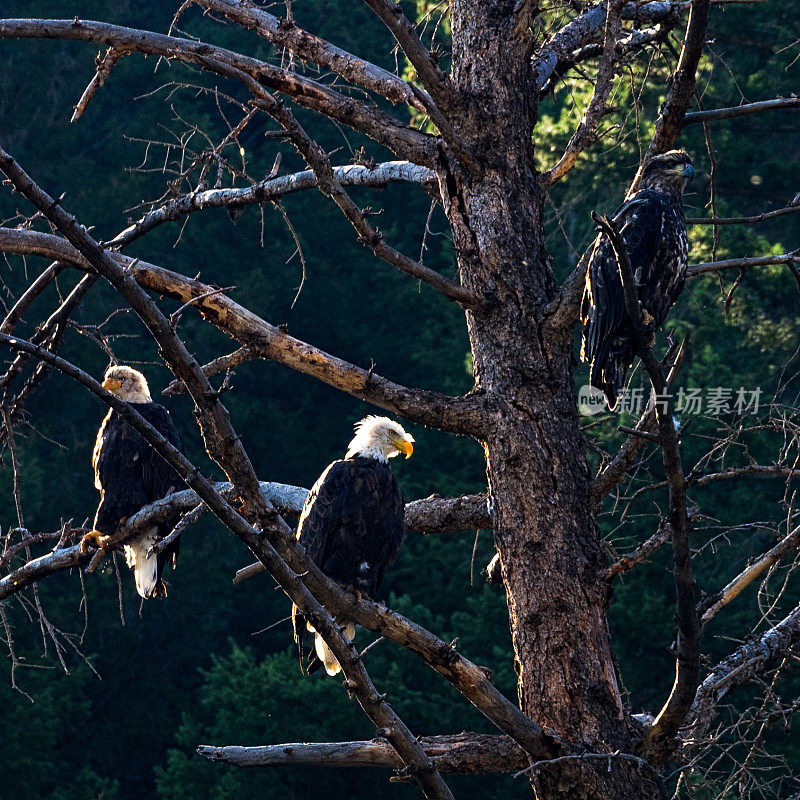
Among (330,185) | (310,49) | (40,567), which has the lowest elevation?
(40,567)

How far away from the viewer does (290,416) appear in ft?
61.4

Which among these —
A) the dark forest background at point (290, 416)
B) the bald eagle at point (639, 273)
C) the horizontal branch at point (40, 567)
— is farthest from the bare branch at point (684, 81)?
the dark forest background at point (290, 416)

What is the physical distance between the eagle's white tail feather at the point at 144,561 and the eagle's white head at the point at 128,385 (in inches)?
32.5

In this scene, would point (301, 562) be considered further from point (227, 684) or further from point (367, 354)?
point (367, 354)

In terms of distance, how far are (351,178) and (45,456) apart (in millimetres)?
13426

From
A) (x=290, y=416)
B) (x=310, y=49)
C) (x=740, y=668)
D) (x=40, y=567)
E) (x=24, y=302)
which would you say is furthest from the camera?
(x=290, y=416)

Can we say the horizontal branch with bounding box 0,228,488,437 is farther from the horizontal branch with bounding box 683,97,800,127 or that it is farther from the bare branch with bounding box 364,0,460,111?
the horizontal branch with bounding box 683,97,800,127

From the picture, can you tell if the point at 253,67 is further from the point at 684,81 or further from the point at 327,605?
the point at 327,605

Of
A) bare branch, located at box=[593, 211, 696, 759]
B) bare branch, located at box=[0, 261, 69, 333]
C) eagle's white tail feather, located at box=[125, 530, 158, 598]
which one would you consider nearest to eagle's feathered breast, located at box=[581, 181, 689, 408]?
bare branch, located at box=[593, 211, 696, 759]

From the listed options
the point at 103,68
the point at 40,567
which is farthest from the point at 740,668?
the point at 103,68

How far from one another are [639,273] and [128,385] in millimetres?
3520

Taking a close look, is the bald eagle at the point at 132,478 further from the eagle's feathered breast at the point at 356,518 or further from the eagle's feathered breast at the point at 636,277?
the eagle's feathered breast at the point at 636,277

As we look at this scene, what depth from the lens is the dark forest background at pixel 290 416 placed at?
11133 millimetres

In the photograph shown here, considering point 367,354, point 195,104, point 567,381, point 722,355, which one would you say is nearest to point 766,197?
point 722,355
